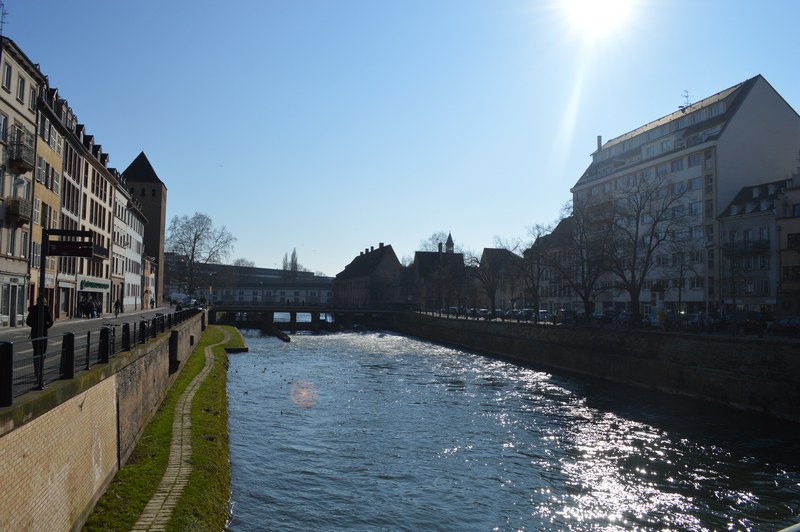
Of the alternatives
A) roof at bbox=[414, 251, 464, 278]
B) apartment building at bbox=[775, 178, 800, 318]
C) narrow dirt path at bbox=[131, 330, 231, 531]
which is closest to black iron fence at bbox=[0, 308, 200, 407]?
narrow dirt path at bbox=[131, 330, 231, 531]

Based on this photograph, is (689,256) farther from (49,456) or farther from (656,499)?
(49,456)

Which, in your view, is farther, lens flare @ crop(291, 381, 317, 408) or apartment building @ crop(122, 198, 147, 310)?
apartment building @ crop(122, 198, 147, 310)

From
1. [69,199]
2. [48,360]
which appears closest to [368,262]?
[69,199]

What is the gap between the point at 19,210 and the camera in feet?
110

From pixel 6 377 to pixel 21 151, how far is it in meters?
30.4

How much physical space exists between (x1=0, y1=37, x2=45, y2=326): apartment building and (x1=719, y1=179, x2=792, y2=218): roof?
52012 millimetres

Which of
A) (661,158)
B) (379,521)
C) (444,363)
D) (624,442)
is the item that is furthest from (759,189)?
(379,521)

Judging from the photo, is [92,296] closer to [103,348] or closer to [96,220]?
[96,220]

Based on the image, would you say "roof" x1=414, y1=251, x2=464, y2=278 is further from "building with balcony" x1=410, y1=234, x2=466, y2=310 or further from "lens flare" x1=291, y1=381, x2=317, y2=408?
"lens flare" x1=291, y1=381, x2=317, y2=408

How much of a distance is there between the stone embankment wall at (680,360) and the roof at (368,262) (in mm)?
78241

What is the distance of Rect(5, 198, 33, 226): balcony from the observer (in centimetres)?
3331

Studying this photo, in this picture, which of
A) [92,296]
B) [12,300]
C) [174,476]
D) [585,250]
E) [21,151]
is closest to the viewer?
[174,476]

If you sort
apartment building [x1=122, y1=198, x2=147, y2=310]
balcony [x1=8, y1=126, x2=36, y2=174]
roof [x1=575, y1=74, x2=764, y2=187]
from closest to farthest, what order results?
balcony [x1=8, y1=126, x2=36, y2=174] → roof [x1=575, y1=74, x2=764, y2=187] → apartment building [x1=122, y1=198, x2=147, y2=310]

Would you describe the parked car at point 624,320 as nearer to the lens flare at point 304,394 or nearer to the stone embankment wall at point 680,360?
the stone embankment wall at point 680,360
